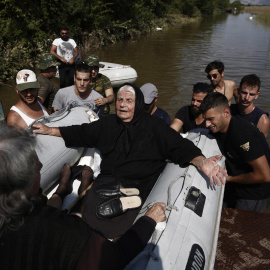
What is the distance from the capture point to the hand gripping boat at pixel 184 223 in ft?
5.14

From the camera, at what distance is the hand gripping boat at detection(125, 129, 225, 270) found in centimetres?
157

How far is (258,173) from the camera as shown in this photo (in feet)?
7.15

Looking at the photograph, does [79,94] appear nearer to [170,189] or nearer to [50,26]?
[170,189]

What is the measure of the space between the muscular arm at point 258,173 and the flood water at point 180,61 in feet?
13.1

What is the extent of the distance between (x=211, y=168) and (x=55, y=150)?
57.1 inches

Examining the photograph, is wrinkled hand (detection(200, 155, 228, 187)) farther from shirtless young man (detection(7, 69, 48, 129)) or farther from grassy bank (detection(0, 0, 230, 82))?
grassy bank (detection(0, 0, 230, 82))

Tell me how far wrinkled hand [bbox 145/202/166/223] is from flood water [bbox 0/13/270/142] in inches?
180

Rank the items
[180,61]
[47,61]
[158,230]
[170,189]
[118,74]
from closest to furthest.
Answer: [158,230]
[170,189]
[47,61]
[118,74]
[180,61]

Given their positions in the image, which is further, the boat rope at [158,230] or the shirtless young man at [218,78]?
the shirtless young man at [218,78]

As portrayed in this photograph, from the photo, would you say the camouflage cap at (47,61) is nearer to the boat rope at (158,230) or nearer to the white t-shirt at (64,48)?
the white t-shirt at (64,48)

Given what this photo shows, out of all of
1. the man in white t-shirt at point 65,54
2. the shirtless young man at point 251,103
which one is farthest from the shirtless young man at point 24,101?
the man in white t-shirt at point 65,54

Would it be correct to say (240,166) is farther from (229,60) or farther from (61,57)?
(229,60)

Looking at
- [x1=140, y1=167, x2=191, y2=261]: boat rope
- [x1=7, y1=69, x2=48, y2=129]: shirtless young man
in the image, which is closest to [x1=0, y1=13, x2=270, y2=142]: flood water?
[x1=7, y1=69, x2=48, y2=129]: shirtless young man

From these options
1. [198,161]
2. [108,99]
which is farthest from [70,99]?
[198,161]
